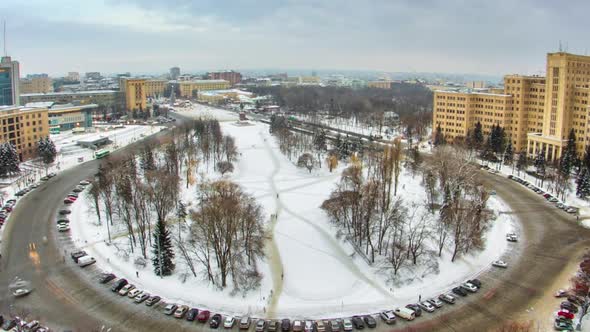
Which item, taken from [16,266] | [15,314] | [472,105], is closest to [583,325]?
[15,314]

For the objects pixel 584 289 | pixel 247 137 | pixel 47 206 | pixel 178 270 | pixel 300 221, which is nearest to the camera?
pixel 584 289


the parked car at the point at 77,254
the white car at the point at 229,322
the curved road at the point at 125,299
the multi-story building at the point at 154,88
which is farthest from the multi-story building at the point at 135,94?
the white car at the point at 229,322

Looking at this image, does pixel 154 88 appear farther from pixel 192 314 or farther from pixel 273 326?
pixel 273 326

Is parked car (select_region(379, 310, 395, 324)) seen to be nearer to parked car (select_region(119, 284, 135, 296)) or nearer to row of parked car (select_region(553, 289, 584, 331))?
row of parked car (select_region(553, 289, 584, 331))

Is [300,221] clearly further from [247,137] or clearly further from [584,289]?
[247,137]

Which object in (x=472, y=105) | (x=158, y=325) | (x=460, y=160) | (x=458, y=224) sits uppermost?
(x=472, y=105)

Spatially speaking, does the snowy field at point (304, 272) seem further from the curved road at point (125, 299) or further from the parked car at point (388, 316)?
the curved road at point (125, 299)
